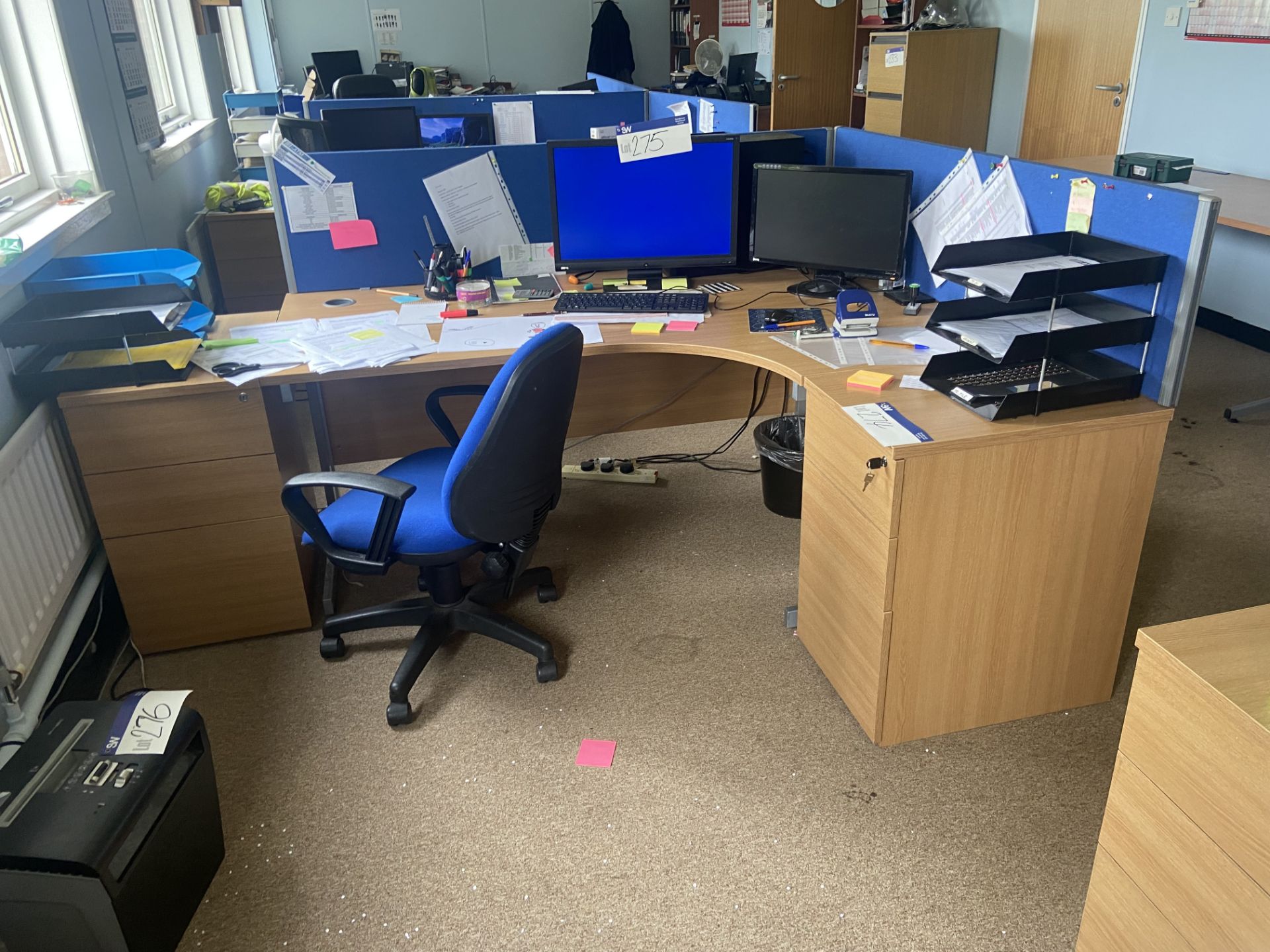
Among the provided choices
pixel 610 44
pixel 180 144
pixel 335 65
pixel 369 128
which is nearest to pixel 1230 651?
pixel 369 128

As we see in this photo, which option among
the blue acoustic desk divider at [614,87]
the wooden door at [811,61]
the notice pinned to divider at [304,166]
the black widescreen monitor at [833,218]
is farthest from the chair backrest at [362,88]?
the black widescreen monitor at [833,218]

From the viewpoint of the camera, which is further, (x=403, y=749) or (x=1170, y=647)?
(x=403, y=749)

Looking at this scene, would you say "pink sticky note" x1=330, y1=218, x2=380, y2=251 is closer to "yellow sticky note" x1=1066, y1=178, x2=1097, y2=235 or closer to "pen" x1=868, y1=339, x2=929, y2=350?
"pen" x1=868, y1=339, x2=929, y2=350

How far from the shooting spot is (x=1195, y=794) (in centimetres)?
111

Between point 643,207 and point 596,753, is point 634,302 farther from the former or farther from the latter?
point 596,753

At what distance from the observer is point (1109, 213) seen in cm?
183

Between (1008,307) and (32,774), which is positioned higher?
(1008,307)

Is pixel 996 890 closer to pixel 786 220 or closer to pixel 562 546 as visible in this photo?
pixel 562 546

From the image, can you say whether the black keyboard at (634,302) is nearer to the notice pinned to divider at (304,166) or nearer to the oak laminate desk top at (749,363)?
the oak laminate desk top at (749,363)

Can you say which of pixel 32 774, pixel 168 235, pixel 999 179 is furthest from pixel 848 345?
pixel 168 235

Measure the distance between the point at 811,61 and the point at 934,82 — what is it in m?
0.88

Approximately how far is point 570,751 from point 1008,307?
1.33 meters

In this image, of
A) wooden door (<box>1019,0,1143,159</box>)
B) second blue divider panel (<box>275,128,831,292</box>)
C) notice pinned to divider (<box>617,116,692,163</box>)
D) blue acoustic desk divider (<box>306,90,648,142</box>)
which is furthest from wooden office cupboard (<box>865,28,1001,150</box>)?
notice pinned to divider (<box>617,116,692,163</box>)

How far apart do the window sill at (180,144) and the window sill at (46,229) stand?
831 mm
